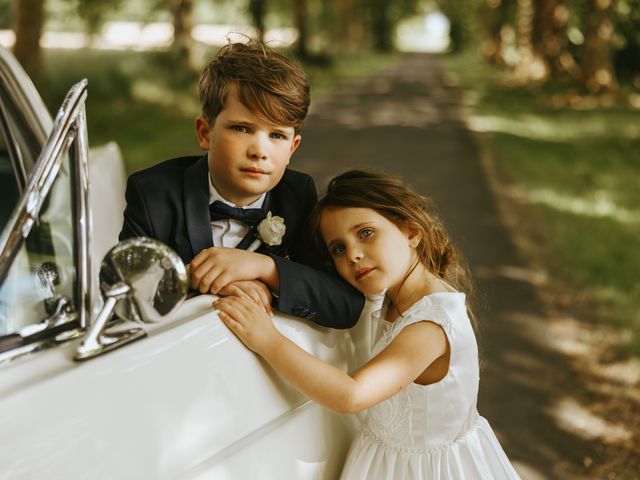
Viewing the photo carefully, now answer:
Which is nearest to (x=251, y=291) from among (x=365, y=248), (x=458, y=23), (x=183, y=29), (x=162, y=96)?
(x=365, y=248)

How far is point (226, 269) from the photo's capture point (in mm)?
1709

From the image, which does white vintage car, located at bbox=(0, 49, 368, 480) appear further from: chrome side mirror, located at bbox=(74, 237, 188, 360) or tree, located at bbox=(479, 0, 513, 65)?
tree, located at bbox=(479, 0, 513, 65)

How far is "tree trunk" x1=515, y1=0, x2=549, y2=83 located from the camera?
21.6 metres

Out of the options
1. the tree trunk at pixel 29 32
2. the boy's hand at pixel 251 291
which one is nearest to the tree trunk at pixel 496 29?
the tree trunk at pixel 29 32

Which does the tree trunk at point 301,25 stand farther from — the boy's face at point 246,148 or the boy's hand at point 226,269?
the boy's hand at point 226,269

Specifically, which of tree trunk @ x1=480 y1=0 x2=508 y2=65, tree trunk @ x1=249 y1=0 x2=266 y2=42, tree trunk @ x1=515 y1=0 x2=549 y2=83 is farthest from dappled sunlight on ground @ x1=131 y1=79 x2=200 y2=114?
tree trunk @ x1=480 y1=0 x2=508 y2=65

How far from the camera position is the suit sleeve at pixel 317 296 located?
67.4 inches

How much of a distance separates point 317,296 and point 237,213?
1.30 feet

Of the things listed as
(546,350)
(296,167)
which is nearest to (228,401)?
(546,350)

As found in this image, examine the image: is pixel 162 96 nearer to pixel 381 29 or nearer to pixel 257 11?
pixel 257 11

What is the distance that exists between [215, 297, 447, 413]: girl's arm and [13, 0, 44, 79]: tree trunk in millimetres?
9981

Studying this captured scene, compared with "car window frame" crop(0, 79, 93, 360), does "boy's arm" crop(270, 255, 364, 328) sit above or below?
below

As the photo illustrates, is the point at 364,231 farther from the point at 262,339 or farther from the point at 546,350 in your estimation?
the point at 546,350

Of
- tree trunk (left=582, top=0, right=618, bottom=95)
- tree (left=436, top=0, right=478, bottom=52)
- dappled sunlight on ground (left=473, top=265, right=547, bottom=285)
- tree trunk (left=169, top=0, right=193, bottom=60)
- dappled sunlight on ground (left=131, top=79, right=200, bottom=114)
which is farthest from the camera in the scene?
tree (left=436, top=0, right=478, bottom=52)
